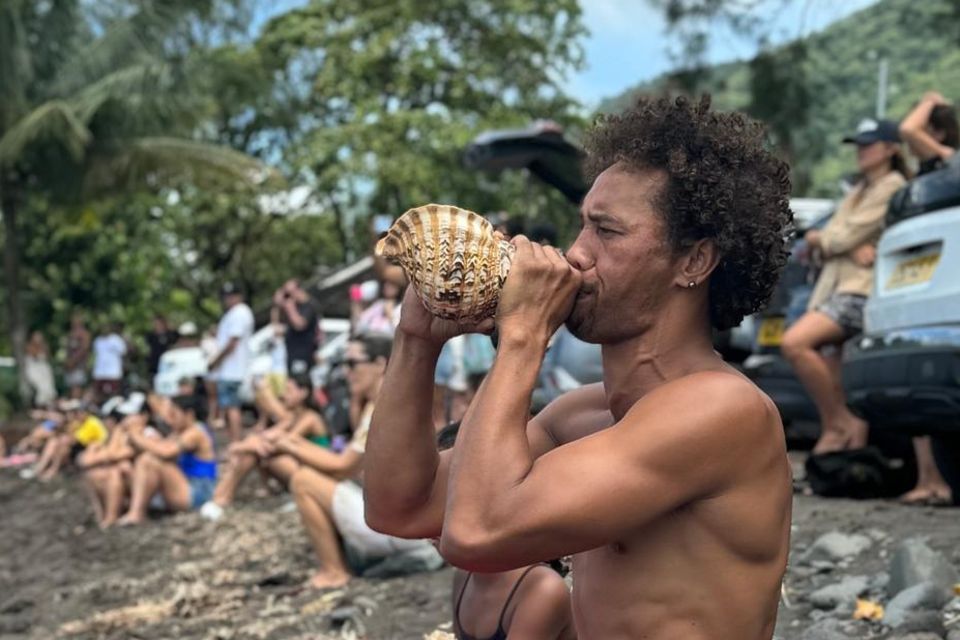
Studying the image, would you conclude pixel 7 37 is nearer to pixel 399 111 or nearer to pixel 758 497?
pixel 399 111

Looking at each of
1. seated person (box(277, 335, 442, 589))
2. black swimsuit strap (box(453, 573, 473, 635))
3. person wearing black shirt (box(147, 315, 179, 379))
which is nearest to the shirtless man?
black swimsuit strap (box(453, 573, 473, 635))

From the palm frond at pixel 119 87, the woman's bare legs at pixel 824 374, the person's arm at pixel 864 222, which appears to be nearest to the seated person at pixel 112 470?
the woman's bare legs at pixel 824 374

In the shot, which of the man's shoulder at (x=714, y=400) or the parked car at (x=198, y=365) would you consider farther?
the parked car at (x=198, y=365)

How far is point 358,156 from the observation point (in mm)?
26875

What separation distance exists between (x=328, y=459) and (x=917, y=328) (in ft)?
12.1

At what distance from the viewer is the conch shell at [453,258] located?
2.36 m

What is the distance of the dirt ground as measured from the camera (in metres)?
5.71

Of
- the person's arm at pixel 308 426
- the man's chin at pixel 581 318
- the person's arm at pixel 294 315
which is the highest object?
the man's chin at pixel 581 318

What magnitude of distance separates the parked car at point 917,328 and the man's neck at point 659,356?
10.8 ft

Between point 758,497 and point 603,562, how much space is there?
1.12ft

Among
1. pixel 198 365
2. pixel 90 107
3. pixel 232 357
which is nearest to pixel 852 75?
pixel 90 107

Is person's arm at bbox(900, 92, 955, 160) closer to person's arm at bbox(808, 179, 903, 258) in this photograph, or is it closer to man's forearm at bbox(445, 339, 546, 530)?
person's arm at bbox(808, 179, 903, 258)

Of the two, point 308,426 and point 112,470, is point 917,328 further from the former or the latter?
point 112,470

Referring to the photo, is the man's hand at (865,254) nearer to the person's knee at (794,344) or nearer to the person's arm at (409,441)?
A: the person's knee at (794,344)
